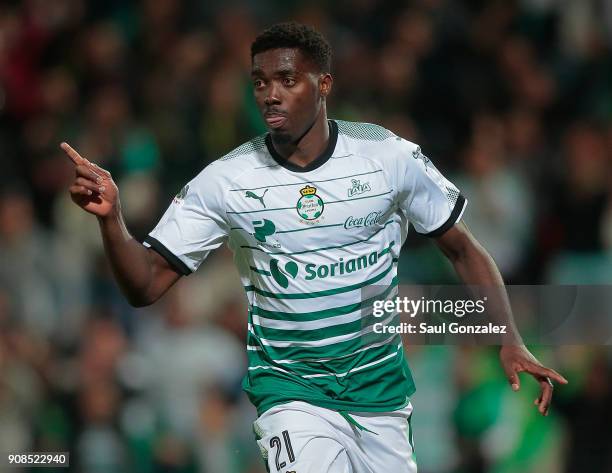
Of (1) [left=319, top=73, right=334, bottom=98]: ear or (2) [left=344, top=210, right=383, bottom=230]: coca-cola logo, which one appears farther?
(1) [left=319, top=73, right=334, bottom=98]: ear

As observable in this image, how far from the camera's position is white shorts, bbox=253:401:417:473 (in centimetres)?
484

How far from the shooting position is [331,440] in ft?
16.2

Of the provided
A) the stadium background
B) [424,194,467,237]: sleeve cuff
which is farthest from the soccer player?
the stadium background

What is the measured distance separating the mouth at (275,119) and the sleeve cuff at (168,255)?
70 centimetres

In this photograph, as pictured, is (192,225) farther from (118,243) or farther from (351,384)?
(351,384)

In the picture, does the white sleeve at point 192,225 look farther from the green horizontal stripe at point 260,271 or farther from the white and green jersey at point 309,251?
the green horizontal stripe at point 260,271

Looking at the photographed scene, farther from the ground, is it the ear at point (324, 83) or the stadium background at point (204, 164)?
the ear at point (324, 83)

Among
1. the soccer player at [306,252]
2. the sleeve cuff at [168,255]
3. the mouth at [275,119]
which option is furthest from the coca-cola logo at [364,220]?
the sleeve cuff at [168,255]

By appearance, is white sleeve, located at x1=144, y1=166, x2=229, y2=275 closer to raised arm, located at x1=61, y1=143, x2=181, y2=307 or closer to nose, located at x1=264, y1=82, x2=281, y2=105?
raised arm, located at x1=61, y1=143, x2=181, y2=307

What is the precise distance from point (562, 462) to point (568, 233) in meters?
1.76

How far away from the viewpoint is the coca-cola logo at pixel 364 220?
202 inches

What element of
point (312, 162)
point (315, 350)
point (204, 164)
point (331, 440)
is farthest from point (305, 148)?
point (204, 164)

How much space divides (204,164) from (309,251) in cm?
515

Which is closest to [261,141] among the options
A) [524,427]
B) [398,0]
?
[524,427]
